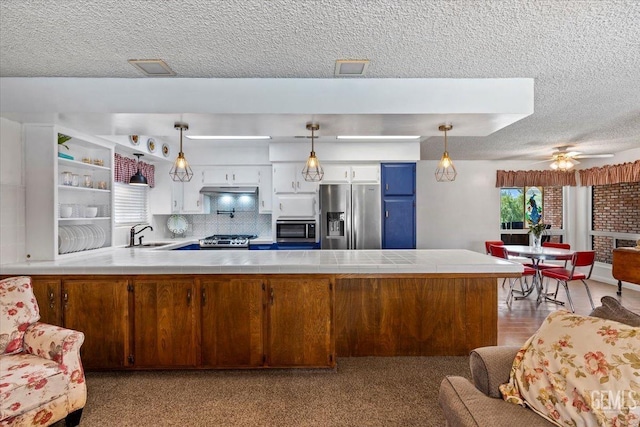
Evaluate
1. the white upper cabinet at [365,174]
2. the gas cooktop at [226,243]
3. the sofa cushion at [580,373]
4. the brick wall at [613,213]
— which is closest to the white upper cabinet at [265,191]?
the gas cooktop at [226,243]

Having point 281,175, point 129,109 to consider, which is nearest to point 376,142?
point 281,175

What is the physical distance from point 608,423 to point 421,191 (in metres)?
5.68

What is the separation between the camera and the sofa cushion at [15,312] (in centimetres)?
207

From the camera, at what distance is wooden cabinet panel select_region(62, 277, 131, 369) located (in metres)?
2.60

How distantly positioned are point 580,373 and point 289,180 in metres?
4.30

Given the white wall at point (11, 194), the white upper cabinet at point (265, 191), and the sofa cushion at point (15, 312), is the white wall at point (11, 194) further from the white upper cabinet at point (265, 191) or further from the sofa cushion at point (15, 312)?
the white upper cabinet at point (265, 191)

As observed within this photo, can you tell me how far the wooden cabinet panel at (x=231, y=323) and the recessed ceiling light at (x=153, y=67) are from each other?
1.59m

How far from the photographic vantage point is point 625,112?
3.44 meters

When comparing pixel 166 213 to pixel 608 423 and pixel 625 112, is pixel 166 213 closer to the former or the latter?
pixel 608 423

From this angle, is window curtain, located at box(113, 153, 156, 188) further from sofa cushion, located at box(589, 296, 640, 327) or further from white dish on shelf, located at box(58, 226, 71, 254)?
sofa cushion, located at box(589, 296, 640, 327)

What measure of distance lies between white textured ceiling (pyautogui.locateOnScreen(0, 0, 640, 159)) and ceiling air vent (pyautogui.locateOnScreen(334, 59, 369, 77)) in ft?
0.23

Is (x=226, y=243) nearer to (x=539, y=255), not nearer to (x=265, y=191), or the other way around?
(x=265, y=191)

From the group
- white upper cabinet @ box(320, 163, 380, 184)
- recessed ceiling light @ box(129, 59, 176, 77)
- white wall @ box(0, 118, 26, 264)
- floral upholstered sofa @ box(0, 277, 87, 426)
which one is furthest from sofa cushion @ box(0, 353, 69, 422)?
white upper cabinet @ box(320, 163, 380, 184)

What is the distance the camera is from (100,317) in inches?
103
